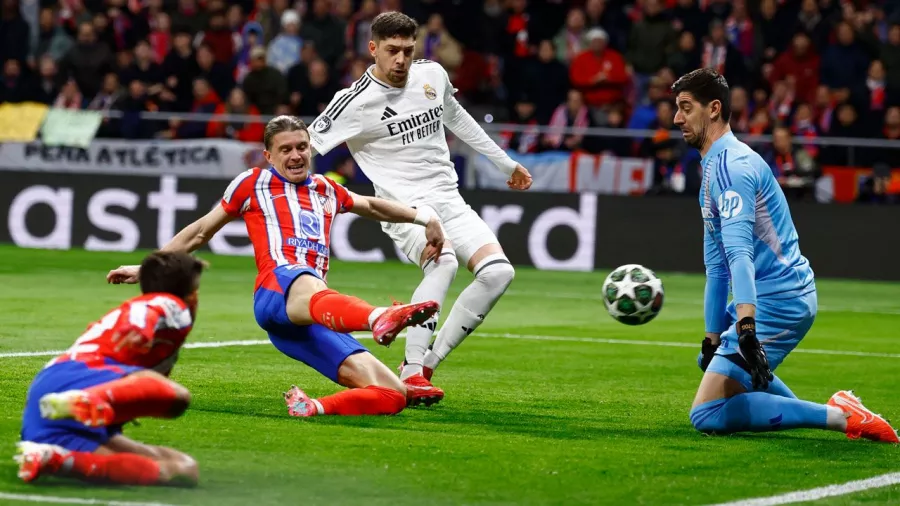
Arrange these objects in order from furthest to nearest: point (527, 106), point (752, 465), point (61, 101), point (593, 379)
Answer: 1. point (61, 101)
2. point (527, 106)
3. point (593, 379)
4. point (752, 465)

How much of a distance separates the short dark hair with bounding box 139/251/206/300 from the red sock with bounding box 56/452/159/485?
0.64 m

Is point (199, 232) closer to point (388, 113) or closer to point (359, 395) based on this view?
point (359, 395)

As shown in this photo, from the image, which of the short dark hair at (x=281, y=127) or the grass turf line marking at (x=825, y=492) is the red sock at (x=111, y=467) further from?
the short dark hair at (x=281, y=127)

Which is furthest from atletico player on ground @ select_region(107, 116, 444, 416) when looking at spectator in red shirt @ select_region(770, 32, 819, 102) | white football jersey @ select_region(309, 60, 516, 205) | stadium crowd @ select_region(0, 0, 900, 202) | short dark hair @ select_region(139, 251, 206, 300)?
spectator in red shirt @ select_region(770, 32, 819, 102)

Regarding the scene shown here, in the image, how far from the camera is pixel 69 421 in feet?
18.1

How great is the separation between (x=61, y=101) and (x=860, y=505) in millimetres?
18404

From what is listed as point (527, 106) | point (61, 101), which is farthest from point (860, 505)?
point (61, 101)

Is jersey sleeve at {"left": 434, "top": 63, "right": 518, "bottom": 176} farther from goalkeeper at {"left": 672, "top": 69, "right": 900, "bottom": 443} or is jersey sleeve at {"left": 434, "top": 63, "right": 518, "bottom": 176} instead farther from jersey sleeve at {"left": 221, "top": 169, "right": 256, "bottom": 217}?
goalkeeper at {"left": 672, "top": 69, "right": 900, "bottom": 443}

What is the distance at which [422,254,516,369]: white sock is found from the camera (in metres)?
9.06

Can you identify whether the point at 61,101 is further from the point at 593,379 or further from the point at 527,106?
the point at 593,379

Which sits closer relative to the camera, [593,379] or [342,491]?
[342,491]

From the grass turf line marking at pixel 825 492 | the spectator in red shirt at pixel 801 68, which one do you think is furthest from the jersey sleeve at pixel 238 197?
the spectator in red shirt at pixel 801 68

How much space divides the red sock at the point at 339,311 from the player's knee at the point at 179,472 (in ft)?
4.97

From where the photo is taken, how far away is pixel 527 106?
810 inches
